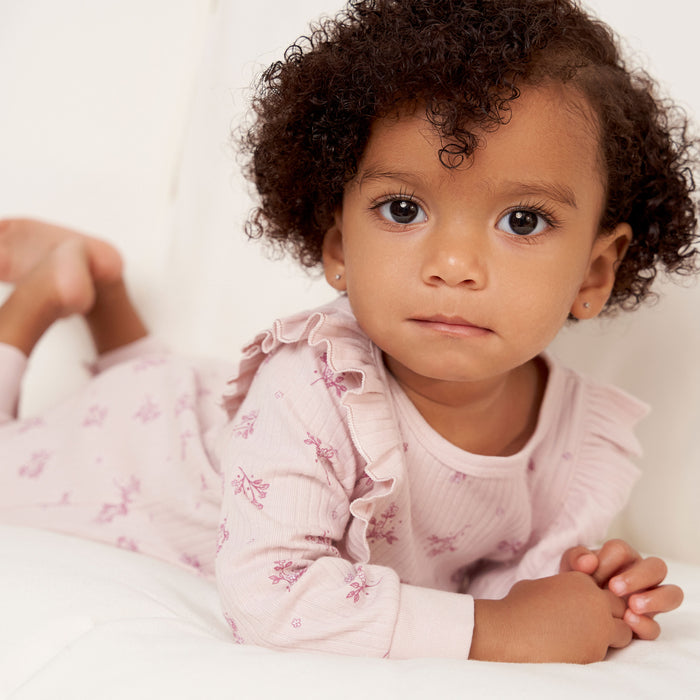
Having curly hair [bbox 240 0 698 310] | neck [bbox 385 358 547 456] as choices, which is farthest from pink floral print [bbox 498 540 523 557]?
curly hair [bbox 240 0 698 310]

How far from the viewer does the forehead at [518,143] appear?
2.54ft

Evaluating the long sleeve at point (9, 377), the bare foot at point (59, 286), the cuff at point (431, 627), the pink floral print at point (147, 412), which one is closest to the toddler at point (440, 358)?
the cuff at point (431, 627)

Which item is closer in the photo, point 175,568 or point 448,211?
point 448,211

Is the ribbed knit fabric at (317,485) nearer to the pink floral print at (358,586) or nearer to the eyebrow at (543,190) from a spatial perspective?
the pink floral print at (358,586)

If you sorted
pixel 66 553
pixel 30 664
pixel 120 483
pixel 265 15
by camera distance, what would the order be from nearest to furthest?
pixel 30 664 → pixel 66 553 → pixel 120 483 → pixel 265 15

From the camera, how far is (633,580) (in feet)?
2.84

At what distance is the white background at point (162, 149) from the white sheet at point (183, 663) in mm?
572

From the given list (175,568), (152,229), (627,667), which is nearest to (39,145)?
(152,229)

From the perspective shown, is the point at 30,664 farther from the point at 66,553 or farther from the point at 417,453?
the point at 417,453

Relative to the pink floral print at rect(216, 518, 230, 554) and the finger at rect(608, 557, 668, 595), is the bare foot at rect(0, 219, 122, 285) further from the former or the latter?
the finger at rect(608, 557, 668, 595)

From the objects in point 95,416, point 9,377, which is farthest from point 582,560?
point 9,377

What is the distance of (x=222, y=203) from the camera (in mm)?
1501

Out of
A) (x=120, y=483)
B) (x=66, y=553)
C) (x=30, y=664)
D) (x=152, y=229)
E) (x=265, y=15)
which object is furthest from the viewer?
(x=152, y=229)

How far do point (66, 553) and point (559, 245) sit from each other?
1.86 feet
